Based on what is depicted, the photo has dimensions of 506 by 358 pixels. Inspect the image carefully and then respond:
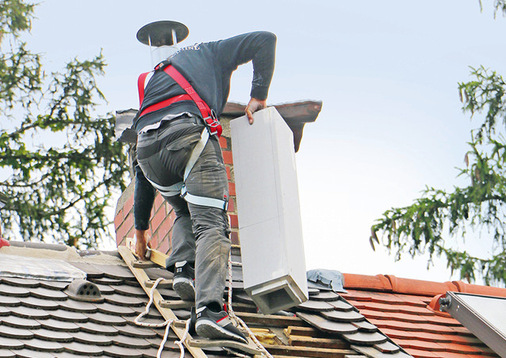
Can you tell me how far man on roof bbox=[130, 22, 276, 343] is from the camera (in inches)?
162

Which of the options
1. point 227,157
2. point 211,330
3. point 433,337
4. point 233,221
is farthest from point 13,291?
point 433,337

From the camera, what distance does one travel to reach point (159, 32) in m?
5.04

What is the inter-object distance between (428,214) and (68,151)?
687cm

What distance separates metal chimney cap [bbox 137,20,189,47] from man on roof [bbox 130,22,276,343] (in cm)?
15

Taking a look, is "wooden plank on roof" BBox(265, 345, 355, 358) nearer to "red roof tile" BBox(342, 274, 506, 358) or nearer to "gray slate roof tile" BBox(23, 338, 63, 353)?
"red roof tile" BBox(342, 274, 506, 358)

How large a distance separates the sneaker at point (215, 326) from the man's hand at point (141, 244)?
3.16ft

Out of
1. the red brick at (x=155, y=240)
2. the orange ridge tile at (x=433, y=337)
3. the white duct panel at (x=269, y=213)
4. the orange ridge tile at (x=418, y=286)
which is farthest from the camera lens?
the orange ridge tile at (x=418, y=286)

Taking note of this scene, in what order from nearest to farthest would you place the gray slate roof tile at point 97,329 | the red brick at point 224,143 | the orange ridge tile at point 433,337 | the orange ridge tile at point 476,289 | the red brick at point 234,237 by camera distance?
1. the gray slate roof tile at point 97,329
2. the orange ridge tile at point 433,337
3. the red brick at point 234,237
4. the red brick at point 224,143
5. the orange ridge tile at point 476,289

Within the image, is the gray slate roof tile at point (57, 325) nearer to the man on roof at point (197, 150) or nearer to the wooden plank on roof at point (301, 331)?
the man on roof at point (197, 150)

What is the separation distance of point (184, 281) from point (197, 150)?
66cm

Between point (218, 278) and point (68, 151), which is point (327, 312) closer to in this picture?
point (218, 278)

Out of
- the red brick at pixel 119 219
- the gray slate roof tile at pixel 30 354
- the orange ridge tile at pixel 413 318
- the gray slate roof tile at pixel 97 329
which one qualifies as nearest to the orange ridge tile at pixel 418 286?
the orange ridge tile at pixel 413 318

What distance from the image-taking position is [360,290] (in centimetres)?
604

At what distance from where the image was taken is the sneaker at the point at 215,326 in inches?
156
